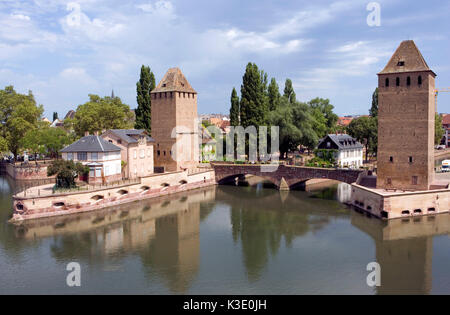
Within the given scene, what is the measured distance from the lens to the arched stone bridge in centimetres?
4398

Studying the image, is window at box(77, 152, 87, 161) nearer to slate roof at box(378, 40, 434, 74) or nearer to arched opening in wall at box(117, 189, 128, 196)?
arched opening in wall at box(117, 189, 128, 196)

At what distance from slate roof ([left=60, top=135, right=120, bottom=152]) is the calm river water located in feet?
23.5

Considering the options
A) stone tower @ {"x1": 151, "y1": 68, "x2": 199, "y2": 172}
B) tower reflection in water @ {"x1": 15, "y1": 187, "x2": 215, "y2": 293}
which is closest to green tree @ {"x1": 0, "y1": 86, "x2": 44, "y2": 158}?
stone tower @ {"x1": 151, "y1": 68, "x2": 199, "y2": 172}

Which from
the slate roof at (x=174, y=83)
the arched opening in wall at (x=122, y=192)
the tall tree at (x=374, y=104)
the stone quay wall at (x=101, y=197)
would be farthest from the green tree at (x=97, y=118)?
the tall tree at (x=374, y=104)

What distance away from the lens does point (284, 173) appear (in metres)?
48.8

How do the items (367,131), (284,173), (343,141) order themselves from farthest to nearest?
(367,131) → (343,141) → (284,173)

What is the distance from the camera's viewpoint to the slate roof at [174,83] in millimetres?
51812

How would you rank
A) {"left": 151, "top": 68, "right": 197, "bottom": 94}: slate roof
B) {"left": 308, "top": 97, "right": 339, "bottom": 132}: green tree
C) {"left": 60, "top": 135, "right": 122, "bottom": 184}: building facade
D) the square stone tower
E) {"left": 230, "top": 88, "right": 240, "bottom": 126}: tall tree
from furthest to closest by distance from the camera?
{"left": 308, "top": 97, "right": 339, "bottom": 132}: green tree < {"left": 230, "top": 88, "right": 240, "bottom": 126}: tall tree < {"left": 151, "top": 68, "right": 197, "bottom": 94}: slate roof < {"left": 60, "top": 135, "right": 122, "bottom": 184}: building facade < the square stone tower

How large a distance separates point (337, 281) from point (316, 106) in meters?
63.9

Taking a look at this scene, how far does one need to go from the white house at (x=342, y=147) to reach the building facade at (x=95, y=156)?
28127 millimetres

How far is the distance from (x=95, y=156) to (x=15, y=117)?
97.2 feet

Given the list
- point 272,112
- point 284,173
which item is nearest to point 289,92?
point 272,112

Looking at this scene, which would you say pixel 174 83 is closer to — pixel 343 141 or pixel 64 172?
pixel 64 172
